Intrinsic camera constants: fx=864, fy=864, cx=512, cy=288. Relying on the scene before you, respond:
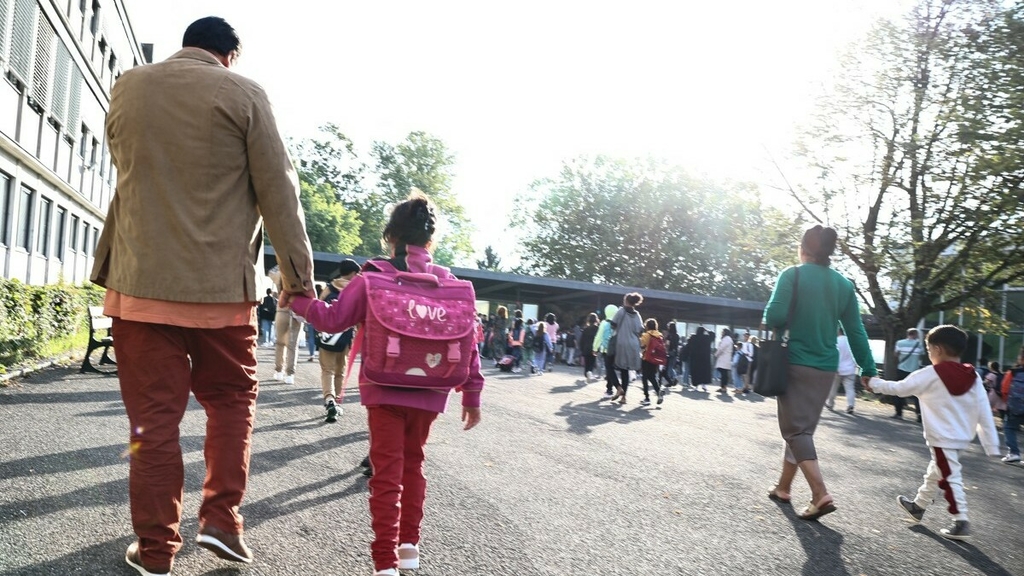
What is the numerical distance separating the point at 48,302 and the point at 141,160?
11.8 m

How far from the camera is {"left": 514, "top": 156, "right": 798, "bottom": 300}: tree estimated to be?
5706 cm

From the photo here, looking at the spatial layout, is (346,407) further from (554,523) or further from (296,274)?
(296,274)

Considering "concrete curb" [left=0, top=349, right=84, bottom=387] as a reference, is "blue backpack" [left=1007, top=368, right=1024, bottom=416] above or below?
above

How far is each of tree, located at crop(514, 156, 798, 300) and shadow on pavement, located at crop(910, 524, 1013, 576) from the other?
51447mm

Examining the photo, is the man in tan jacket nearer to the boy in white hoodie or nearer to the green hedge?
the boy in white hoodie

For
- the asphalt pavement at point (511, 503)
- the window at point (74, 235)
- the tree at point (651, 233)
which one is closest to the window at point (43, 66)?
the window at point (74, 235)

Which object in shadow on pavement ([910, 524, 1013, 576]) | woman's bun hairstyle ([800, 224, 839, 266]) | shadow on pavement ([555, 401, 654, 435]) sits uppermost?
woman's bun hairstyle ([800, 224, 839, 266])

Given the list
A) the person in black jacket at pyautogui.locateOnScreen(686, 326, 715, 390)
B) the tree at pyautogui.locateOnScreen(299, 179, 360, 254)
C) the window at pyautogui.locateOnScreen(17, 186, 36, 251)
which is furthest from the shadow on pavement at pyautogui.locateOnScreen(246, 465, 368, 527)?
the tree at pyautogui.locateOnScreen(299, 179, 360, 254)

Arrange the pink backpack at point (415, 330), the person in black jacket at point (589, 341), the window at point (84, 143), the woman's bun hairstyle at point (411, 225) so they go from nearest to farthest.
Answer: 1. the pink backpack at point (415, 330)
2. the woman's bun hairstyle at point (411, 225)
3. the person in black jacket at point (589, 341)
4. the window at point (84, 143)

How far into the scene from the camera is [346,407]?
10242 mm

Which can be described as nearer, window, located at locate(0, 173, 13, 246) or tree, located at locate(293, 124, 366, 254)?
window, located at locate(0, 173, 13, 246)

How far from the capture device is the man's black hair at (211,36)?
11.3ft

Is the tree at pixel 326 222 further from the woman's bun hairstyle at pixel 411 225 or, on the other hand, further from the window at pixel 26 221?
the woman's bun hairstyle at pixel 411 225

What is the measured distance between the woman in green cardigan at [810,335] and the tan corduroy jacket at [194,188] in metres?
3.64
